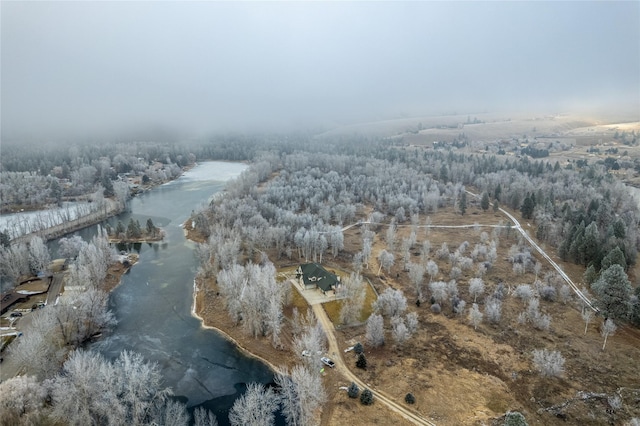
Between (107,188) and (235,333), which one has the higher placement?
(107,188)

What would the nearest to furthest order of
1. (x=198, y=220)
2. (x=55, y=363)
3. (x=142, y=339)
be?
(x=55, y=363) < (x=142, y=339) < (x=198, y=220)

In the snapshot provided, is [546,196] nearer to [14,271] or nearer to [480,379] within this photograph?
[480,379]

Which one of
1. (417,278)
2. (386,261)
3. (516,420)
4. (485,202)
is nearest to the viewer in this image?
(516,420)

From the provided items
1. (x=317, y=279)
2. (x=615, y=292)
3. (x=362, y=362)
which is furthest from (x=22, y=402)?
(x=615, y=292)

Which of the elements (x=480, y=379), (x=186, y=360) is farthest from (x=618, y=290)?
(x=186, y=360)

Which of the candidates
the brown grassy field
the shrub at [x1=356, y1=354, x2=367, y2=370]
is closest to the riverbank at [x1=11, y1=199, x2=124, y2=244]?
the brown grassy field

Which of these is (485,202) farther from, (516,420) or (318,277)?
(516,420)
